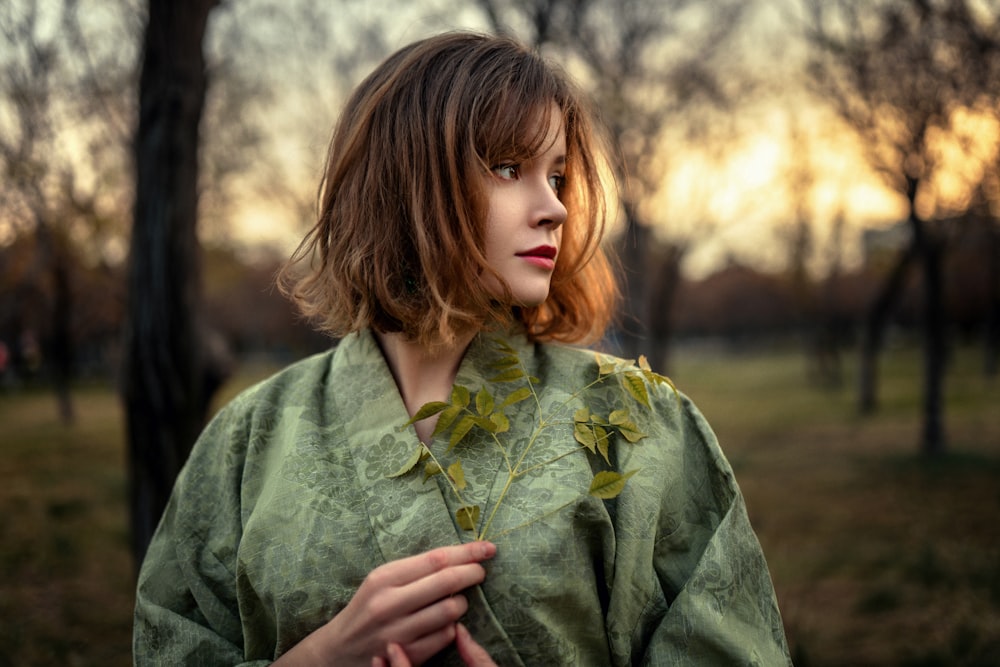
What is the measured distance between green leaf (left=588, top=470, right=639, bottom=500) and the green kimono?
1.4 inches

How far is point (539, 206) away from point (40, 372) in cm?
3190

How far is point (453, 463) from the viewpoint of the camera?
1228 mm

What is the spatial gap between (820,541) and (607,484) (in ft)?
17.1

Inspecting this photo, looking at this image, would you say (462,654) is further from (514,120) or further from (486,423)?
(514,120)

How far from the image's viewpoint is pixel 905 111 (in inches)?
260

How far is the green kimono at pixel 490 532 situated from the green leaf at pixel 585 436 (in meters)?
0.03

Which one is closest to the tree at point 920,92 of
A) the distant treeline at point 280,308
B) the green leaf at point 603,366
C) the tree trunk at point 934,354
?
the tree trunk at point 934,354

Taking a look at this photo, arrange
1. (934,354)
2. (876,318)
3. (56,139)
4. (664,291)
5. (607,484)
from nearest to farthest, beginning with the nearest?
(607,484) → (56,139) → (934,354) → (876,318) → (664,291)

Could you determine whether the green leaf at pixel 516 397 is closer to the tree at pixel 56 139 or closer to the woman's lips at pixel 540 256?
the woman's lips at pixel 540 256

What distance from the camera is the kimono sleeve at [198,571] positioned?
51.4 inches

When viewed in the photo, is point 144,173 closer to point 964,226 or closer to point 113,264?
point 964,226

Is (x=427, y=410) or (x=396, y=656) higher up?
(x=427, y=410)

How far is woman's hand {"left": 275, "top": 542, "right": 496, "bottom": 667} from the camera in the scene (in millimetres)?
1093

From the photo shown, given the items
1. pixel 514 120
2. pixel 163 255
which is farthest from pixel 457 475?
pixel 163 255
